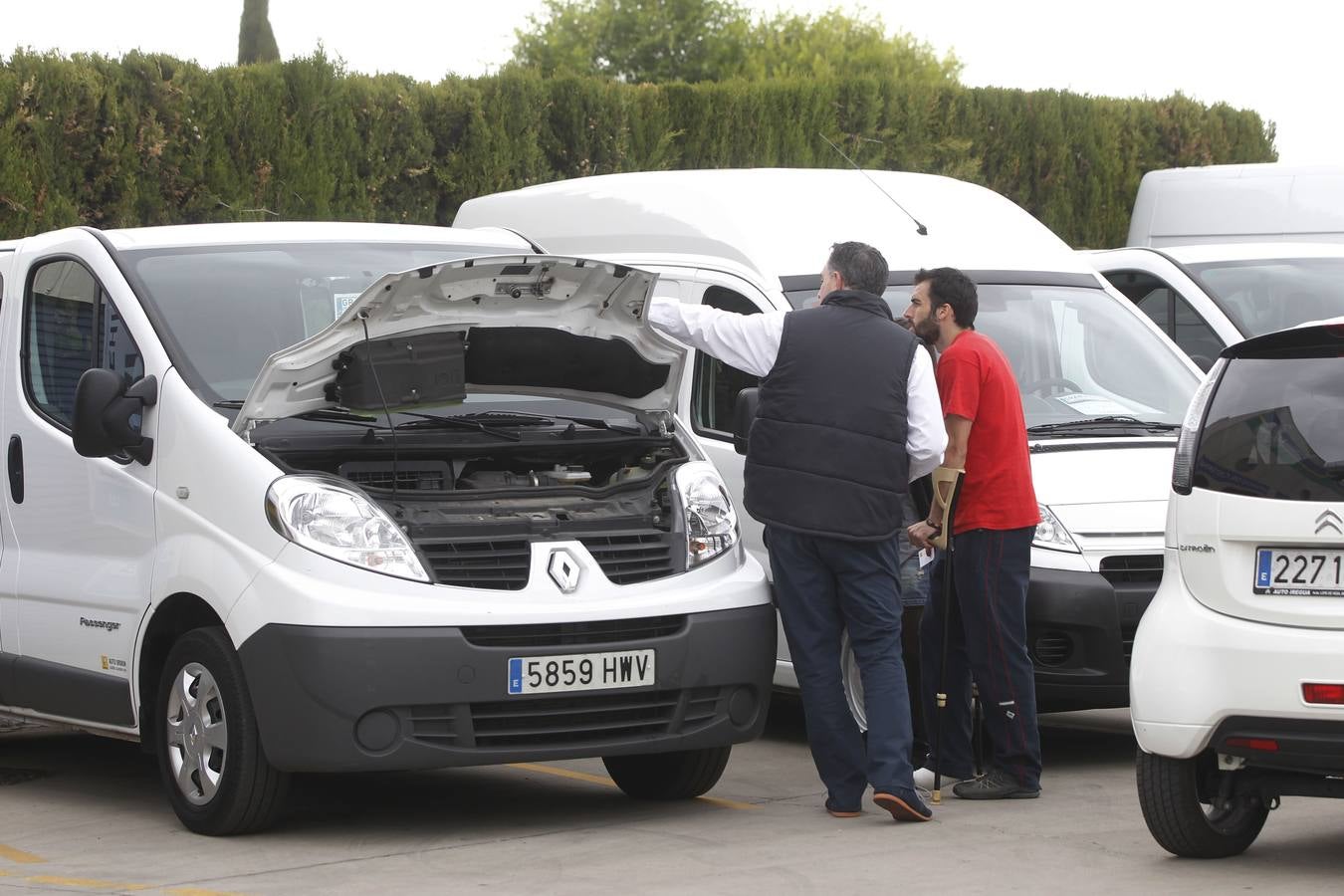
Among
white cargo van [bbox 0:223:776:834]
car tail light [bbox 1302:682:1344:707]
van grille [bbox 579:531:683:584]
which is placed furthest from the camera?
van grille [bbox 579:531:683:584]

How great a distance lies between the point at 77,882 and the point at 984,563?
3.14 metres

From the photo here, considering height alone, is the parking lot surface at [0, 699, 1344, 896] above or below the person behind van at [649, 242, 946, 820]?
below

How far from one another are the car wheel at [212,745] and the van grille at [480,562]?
686 millimetres

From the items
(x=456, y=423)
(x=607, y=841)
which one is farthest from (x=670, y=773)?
(x=456, y=423)

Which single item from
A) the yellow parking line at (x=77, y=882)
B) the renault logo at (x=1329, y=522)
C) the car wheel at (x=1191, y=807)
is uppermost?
the renault logo at (x=1329, y=522)

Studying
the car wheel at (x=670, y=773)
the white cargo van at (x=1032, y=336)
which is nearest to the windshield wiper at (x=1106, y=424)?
the white cargo van at (x=1032, y=336)

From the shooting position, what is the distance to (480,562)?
646cm

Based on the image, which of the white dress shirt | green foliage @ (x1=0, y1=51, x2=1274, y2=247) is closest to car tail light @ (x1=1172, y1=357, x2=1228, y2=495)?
the white dress shirt

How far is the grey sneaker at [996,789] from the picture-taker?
7.27 metres

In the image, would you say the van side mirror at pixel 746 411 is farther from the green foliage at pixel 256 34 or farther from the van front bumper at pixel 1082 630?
the green foliage at pixel 256 34

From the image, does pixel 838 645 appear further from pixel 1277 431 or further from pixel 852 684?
pixel 1277 431

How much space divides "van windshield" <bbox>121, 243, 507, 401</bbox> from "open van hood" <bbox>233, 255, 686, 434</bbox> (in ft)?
1.26

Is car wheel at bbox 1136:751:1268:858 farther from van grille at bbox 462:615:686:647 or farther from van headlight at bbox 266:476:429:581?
van headlight at bbox 266:476:429:581

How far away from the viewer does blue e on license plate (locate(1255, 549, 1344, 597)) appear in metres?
5.54
